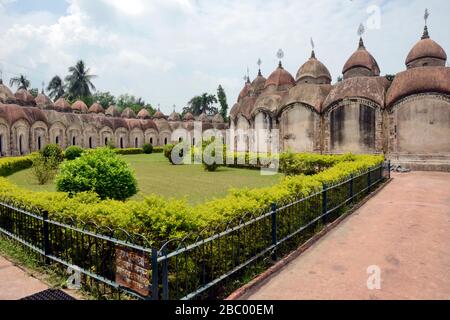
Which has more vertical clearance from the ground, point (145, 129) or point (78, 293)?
point (145, 129)

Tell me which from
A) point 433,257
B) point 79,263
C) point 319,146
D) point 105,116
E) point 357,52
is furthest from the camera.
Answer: point 105,116

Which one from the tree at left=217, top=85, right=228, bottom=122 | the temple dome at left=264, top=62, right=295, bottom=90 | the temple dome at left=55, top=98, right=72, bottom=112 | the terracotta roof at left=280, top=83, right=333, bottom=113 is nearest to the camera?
the terracotta roof at left=280, top=83, right=333, bottom=113

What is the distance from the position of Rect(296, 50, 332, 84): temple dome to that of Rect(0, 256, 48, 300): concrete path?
30028mm

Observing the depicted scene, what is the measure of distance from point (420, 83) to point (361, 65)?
752 centimetres

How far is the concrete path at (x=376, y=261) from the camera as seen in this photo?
4.60 metres

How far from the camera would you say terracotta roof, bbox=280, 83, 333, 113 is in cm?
2617

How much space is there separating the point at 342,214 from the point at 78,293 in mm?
6898

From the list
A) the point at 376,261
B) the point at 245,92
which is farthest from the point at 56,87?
the point at 376,261

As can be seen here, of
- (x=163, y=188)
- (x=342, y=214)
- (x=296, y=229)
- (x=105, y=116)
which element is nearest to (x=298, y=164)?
(x=163, y=188)

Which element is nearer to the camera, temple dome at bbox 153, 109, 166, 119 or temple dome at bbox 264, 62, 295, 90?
temple dome at bbox 264, 62, 295, 90

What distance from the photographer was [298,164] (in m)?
20.3

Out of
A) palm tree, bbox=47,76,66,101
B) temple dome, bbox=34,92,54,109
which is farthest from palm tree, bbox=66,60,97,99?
temple dome, bbox=34,92,54,109

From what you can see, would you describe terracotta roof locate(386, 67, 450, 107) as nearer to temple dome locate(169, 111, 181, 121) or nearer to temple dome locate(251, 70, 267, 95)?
temple dome locate(251, 70, 267, 95)
